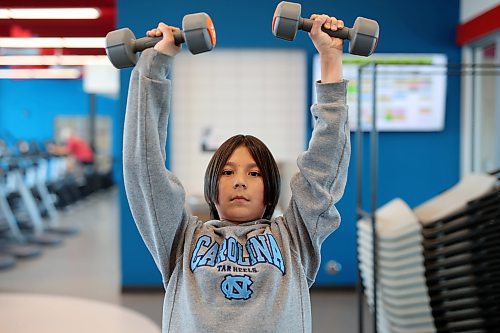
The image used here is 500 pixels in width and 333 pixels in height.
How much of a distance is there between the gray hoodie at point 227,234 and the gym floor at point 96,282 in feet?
9.79

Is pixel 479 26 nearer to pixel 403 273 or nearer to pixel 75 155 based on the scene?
pixel 403 273

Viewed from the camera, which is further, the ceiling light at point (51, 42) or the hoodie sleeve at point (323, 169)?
the ceiling light at point (51, 42)

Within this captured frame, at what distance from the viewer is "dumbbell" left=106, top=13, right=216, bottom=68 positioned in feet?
4.09

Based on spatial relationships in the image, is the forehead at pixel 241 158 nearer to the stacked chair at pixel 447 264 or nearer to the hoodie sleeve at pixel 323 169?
the hoodie sleeve at pixel 323 169

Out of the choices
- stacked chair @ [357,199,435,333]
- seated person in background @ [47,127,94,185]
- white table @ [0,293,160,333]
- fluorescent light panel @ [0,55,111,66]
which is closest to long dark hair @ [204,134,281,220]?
stacked chair @ [357,199,435,333]

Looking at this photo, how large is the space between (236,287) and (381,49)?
4168 mm

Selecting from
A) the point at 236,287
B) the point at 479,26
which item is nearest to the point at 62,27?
the point at 479,26

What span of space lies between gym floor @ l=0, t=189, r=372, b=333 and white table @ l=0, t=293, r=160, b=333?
13cm

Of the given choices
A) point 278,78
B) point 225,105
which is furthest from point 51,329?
point 278,78

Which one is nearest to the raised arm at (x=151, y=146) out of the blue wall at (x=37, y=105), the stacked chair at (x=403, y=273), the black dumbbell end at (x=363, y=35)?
the black dumbbell end at (x=363, y=35)

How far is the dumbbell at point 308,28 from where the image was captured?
1.29 m

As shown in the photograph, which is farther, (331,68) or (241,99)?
(241,99)

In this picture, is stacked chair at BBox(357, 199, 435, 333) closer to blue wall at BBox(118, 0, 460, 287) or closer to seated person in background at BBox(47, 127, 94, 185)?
blue wall at BBox(118, 0, 460, 287)

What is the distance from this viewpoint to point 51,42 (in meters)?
8.54
